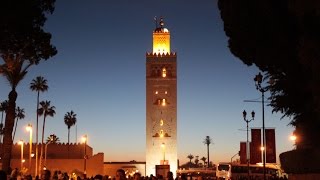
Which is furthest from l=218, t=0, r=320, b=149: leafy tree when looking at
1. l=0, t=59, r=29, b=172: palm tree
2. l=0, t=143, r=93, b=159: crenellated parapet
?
l=0, t=143, r=93, b=159: crenellated parapet

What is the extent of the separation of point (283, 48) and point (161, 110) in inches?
2776

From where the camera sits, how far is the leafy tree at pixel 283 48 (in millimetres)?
14062

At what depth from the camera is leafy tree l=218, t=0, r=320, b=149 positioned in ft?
46.1

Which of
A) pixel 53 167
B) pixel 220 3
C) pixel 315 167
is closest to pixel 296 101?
pixel 315 167

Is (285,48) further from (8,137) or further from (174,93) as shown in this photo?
(174,93)

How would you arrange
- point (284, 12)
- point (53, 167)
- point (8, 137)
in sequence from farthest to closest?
point (53, 167), point (8, 137), point (284, 12)

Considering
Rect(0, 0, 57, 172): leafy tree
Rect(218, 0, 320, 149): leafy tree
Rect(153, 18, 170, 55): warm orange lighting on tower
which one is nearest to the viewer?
Rect(218, 0, 320, 149): leafy tree

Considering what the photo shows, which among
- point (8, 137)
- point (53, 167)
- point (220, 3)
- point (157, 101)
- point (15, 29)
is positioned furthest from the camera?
point (157, 101)

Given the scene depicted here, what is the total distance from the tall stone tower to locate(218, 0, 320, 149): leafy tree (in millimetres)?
66278

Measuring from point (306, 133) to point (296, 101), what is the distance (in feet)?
4.27

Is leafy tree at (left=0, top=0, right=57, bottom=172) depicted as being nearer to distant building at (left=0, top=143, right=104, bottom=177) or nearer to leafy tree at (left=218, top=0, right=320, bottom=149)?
leafy tree at (left=218, top=0, right=320, bottom=149)

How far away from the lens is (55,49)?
2212 cm

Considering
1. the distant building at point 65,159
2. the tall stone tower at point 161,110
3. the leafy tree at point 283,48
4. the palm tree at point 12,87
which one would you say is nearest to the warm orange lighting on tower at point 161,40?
the tall stone tower at point 161,110

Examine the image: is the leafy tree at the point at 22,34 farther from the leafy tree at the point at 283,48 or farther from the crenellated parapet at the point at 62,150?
the crenellated parapet at the point at 62,150
